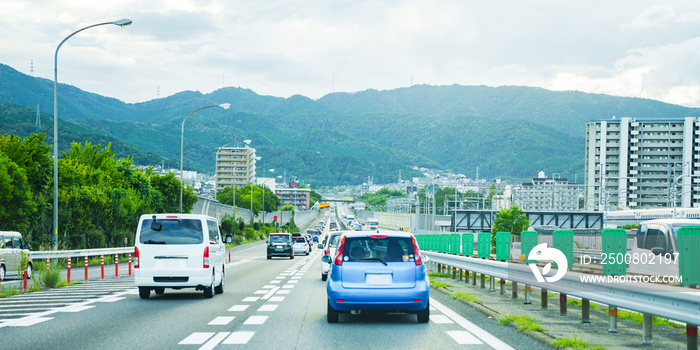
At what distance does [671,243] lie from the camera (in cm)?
2422

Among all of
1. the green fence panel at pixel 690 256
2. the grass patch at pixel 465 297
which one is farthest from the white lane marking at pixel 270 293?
the green fence panel at pixel 690 256

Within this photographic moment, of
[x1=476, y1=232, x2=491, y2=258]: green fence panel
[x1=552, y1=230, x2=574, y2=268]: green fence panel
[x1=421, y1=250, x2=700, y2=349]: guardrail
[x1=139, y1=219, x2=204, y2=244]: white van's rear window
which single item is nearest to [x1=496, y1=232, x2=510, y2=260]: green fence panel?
[x1=476, y1=232, x2=491, y2=258]: green fence panel

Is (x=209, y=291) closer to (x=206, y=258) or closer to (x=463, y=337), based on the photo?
(x=206, y=258)

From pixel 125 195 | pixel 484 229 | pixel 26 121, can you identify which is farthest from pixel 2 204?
pixel 26 121

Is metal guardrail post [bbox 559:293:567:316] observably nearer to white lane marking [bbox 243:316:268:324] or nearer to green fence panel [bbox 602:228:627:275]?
green fence panel [bbox 602:228:627:275]

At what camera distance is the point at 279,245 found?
46.8m

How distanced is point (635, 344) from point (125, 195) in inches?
1574

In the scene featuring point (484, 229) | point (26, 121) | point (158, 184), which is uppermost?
point (26, 121)

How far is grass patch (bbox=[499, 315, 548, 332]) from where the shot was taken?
35.6ft

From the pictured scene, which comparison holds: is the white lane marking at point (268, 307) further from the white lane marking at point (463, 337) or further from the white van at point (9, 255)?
the white van at point (9, 255)

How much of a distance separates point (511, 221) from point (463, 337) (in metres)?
98.3

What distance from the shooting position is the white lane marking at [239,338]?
10.0 m

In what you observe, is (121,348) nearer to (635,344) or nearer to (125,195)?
(635,344)

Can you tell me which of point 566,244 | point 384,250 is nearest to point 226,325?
point 384,250
